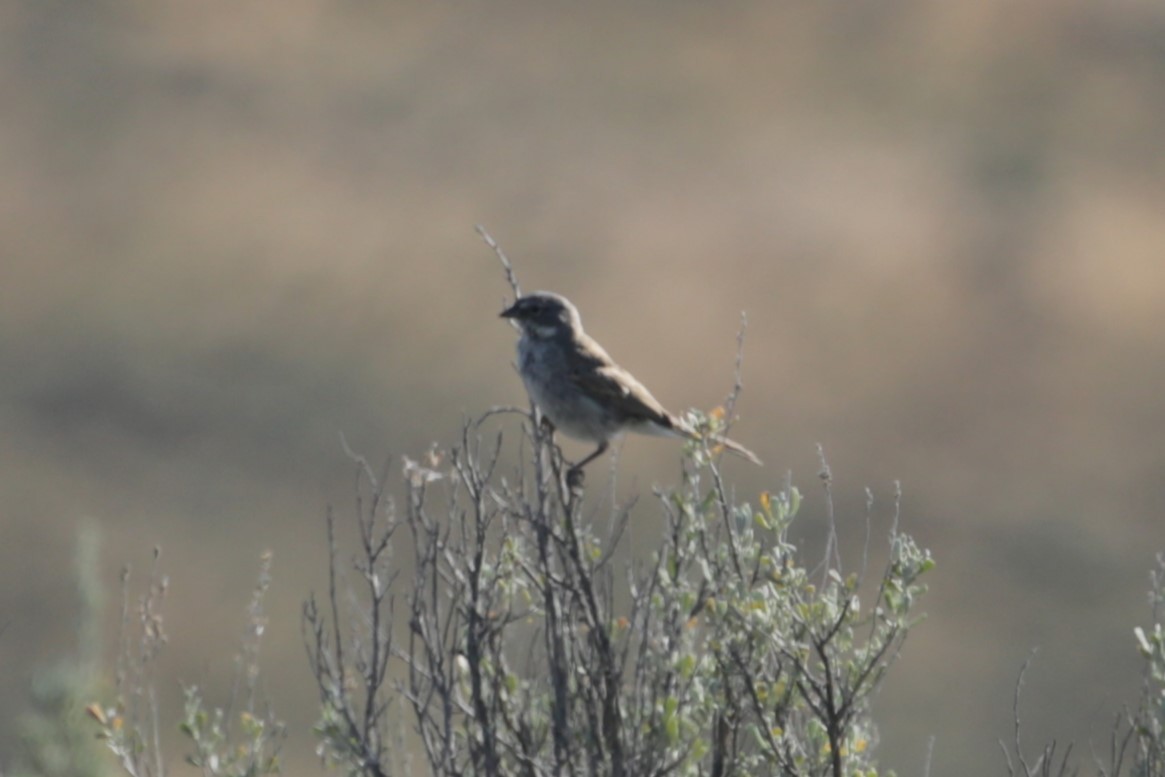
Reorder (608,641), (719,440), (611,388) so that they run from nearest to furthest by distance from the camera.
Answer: (608,641), (719,440), (611,388)

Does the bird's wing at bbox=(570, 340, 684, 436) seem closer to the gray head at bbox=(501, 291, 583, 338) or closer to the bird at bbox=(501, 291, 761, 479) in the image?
the bird at bbox=(501, 291, 761, 479)

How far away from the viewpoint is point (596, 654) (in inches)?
270

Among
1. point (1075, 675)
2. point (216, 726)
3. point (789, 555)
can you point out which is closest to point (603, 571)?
point (789, 555)

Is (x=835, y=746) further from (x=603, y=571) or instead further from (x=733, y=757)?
(x=603, y=571)

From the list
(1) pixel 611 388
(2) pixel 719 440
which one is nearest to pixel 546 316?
(1) pixel 611 388

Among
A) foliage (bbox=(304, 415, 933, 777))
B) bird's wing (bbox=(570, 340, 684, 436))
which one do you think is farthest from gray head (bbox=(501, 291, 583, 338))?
foliage (bbox=(304, 415, 933, 777))

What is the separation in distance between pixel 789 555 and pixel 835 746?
0.77 meters

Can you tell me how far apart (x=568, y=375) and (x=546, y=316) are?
0.33m

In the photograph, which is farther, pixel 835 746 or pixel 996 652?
pixel 996 652

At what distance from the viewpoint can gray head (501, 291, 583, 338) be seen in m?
9.45

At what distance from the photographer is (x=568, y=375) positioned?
9500 millimetres

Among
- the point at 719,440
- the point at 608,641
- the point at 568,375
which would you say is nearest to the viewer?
the point at 608,641

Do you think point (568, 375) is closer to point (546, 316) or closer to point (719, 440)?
point (546, 316)

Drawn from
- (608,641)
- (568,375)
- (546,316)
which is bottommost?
(608,641)
